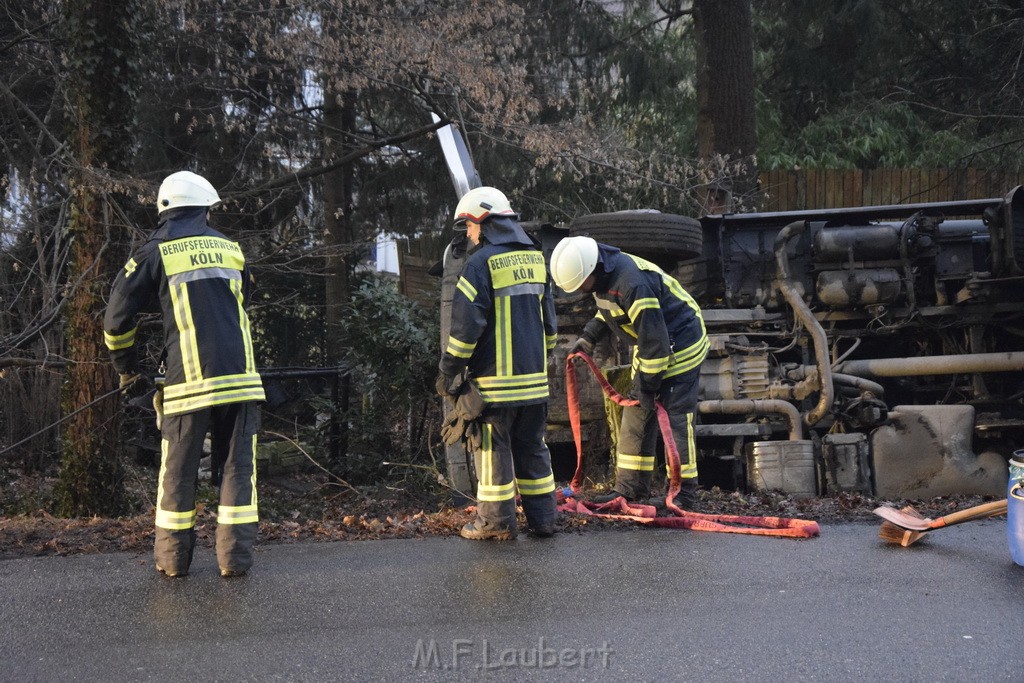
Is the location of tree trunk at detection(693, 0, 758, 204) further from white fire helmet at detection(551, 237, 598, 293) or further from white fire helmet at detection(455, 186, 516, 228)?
white fire helmet at detection(455, 186, 516, 228)

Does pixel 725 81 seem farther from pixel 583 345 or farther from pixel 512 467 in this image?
pixel 512 467

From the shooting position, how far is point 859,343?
893cm

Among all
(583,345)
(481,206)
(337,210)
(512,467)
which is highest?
(337,210)

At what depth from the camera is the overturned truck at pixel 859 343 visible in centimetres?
826

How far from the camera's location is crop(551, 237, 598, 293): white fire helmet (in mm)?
6543

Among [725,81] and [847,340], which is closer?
[847,340]

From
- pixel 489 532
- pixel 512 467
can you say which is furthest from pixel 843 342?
pixel 489 532

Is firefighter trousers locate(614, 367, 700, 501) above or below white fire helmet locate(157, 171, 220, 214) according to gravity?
below


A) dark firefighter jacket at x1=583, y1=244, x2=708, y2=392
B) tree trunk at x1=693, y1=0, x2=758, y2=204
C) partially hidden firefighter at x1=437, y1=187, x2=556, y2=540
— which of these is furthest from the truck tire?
tree trunk at x1=693, y1=0, x2=758, y2=204

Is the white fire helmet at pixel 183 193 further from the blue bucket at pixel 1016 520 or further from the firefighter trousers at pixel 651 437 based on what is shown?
the blue bucket at pixel 1016 520

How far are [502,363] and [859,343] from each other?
439 cm

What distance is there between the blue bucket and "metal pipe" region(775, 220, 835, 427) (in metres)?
3.36

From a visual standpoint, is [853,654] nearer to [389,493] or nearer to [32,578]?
[32,578]

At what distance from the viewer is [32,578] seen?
16.3ft
